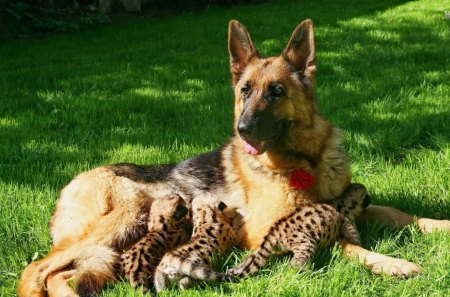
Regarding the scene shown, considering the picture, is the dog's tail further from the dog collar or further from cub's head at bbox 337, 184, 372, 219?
cub's head at bbox 337, 184, 372, 219

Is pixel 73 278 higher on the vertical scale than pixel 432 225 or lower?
lower

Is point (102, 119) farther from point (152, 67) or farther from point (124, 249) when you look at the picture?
point (124, 249)

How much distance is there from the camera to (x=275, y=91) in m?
4.64

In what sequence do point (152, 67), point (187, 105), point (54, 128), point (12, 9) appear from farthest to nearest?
point (12, 9), point (152, 67), point (187, 105), point (54, 128)

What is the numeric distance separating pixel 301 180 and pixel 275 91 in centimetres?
77

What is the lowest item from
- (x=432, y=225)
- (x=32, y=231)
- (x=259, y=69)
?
(x=32, y=231)

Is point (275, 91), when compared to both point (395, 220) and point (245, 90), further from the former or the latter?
point (395, 220)

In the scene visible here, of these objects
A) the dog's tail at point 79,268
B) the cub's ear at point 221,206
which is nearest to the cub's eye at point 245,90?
the cub's ear at point 221,206

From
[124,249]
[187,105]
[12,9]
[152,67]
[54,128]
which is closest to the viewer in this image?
[124,249]

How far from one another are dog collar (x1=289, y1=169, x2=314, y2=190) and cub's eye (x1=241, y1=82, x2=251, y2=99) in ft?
2.51

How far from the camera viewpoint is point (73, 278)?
4180mm

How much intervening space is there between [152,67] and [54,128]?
3211 mm

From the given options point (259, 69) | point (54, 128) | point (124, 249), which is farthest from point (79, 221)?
point (54, 128)

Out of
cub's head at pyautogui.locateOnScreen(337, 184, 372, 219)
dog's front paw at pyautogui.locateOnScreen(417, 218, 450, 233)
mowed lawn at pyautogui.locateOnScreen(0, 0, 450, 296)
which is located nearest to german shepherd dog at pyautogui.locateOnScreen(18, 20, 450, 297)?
dog's front paw at pyautogui.locateOnScreen(417, 218, 450, 233)
